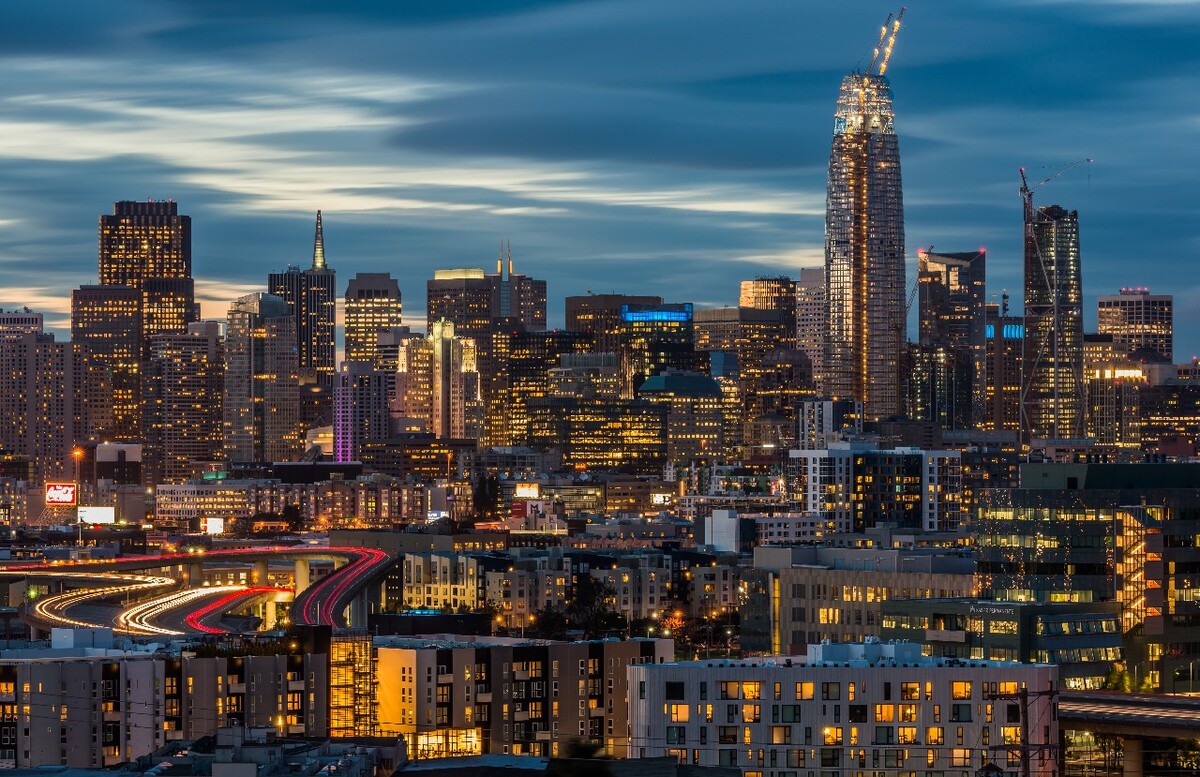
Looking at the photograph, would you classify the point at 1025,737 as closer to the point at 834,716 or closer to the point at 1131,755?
the point at 834,716

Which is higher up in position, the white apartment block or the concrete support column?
the white apartment block

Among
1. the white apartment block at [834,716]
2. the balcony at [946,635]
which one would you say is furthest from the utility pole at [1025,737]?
the balcony at [946,635]

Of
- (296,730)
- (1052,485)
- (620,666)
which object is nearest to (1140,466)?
(1052,485)

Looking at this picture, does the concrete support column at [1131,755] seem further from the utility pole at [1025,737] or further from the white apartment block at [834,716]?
the utility pole at [1025,737]

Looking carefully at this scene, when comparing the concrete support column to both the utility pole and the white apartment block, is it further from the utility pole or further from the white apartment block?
the utility pole

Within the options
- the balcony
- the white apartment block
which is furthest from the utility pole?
the balcony

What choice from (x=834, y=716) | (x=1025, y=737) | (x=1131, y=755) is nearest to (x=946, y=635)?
(x=1131, y=755)

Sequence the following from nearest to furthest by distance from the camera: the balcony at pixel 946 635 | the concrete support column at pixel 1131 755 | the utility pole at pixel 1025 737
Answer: the utility pole at pixel 1025 737
the concrete support column at pixel 1131 755
the balcony at pixel 946 635
